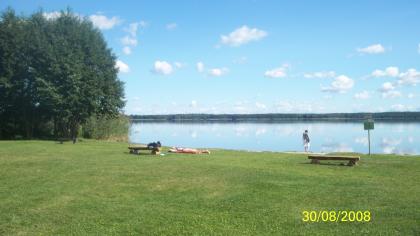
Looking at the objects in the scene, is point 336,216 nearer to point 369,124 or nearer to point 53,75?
point 369,124

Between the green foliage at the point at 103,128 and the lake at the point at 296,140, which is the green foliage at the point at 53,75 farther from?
the lake at the point at 296,140

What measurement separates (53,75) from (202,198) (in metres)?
26.5

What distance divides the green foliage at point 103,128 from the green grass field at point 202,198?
22.1 metres

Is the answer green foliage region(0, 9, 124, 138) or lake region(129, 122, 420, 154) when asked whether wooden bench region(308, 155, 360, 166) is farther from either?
green foliage region(0, 9, 124, 138)

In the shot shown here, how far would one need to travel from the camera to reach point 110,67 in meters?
38.2

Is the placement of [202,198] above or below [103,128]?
below

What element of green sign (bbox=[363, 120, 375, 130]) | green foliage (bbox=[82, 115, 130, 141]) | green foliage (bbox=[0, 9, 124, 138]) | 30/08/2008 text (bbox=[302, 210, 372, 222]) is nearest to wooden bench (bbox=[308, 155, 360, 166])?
green sign (bbox=[363, 120, 375, 130])

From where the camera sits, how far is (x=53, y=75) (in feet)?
113

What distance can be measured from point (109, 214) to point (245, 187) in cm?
406

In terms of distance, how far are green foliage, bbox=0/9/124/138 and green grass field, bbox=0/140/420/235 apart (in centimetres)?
1774

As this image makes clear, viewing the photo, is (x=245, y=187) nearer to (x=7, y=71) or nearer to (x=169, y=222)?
(x=169, y=222)

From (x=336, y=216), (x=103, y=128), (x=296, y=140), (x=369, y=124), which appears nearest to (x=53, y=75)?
(x=103, y=128)

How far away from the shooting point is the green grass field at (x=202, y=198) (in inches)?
348

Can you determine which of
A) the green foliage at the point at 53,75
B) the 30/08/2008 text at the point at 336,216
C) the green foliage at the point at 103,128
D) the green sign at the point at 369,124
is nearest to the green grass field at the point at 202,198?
the 30/08/2008 text at the point at 336,216
